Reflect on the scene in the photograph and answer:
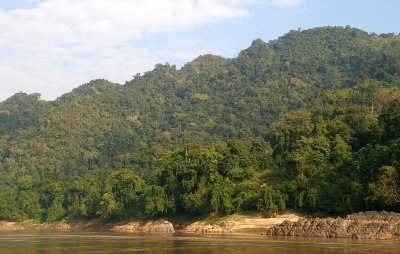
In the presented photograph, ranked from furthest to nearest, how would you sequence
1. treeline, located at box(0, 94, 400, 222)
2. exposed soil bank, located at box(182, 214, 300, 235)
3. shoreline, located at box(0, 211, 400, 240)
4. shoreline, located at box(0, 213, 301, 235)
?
shoreline, located at box(0, 213, 301, 235), exposed soil bank, located at box(182, 214, 300, 235), treeline, located at box(0, 94, 400, 222), shoreline, located at box(0, 211, 400, 240)

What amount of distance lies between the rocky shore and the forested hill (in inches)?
95.2

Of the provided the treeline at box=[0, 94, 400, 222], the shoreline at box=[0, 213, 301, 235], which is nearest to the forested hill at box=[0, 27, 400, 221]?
the treeline at box=[0, 94, 400, 222]

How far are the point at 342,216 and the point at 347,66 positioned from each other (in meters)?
133

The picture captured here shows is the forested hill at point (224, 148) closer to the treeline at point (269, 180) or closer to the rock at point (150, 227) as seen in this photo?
the treeline at point (269, 180)

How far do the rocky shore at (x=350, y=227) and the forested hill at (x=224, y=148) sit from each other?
7.93ft

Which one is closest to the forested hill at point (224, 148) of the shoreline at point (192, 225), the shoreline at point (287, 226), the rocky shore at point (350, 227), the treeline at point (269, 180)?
the treeline at point (269, 180)

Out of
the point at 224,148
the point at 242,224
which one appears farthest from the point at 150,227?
the point at 242,224

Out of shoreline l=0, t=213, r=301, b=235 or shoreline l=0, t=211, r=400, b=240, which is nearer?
shoreline l=0, t=211, r=400, b=240

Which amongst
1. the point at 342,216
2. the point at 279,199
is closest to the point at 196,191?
the point at 279,199

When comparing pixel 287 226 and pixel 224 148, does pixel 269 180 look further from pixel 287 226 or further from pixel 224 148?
pixel 287 226

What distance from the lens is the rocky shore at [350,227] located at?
4966 cm

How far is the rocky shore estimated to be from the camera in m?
49.7

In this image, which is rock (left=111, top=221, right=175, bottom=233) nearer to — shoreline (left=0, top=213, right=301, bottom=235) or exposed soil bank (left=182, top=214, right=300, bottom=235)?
shoreline (left=0, top=213, right=301, bottom=235)

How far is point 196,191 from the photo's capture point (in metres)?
78.1
